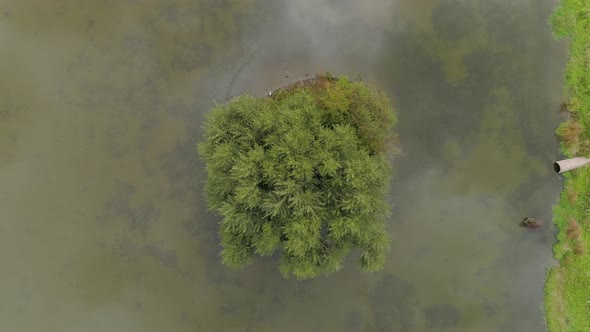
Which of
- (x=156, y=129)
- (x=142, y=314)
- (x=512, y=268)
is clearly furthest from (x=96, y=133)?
(x=512, y=268)

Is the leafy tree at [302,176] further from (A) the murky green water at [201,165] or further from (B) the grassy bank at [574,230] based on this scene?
(B) the grassy bank at [574,230]

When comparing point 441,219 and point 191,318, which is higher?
point 441,219

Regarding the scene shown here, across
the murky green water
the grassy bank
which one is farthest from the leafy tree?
the grassy bank

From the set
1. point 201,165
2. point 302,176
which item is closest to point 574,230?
point 302,176

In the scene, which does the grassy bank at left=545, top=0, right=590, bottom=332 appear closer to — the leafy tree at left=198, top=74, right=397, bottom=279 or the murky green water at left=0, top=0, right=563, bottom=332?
the murky green water at left=0, top=0, right=563, bottom=332

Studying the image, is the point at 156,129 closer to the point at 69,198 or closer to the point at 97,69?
the point at 97,69
